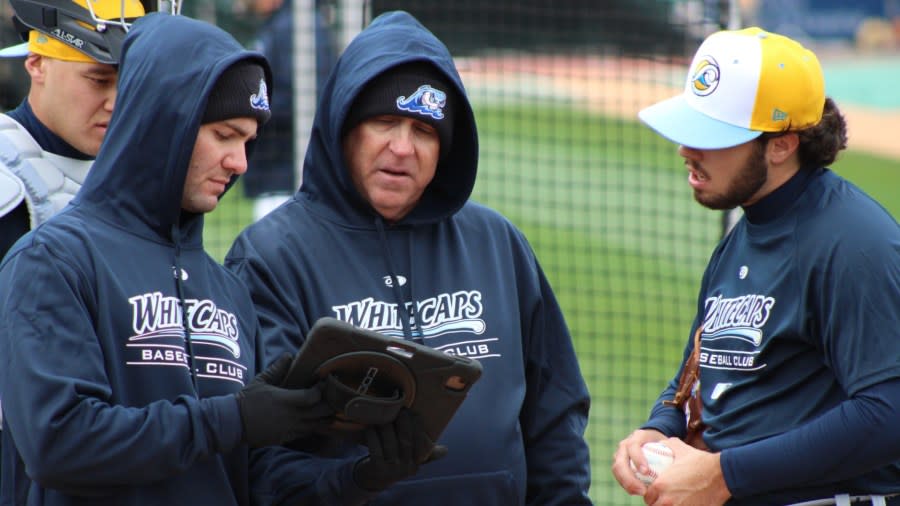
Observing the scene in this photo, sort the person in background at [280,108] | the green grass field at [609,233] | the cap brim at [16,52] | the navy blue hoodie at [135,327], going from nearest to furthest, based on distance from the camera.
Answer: the navy blue hoodie at [135,327]
the cap brim at [16,52]
the green grass field at [609,233]
the person in background at [280,108]

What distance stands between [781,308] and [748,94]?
55 centimetres

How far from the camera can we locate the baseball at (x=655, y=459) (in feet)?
10.2

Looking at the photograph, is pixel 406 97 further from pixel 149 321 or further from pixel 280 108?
pixel 280 108

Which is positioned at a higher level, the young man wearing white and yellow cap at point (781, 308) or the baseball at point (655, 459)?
the young man wearing white and yellow cap at point (781, 308)

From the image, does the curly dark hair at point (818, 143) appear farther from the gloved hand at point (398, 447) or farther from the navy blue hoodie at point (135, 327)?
the navy blue hoodie at point (135, 327)

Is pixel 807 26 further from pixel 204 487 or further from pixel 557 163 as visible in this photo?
pixel 204 487

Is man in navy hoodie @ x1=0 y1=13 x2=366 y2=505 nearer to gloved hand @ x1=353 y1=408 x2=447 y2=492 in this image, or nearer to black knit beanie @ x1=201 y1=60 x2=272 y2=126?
black knit beanie @ x1=201 y1=60 x2=272 y2=126

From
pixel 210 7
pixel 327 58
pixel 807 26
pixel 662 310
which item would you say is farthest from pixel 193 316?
pixel 807 26

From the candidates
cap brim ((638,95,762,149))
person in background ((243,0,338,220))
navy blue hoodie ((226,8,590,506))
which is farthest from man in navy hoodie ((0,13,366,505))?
person in background ((243,0,338,220))

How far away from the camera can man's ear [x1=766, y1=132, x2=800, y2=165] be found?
3.08 m

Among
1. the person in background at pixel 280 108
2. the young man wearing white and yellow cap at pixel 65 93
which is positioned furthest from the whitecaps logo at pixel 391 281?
the person in background at pixel 280 108

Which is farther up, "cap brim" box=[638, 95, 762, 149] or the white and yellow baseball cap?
the white and yellow baseball cap

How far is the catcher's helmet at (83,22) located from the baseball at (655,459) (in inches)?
66.1

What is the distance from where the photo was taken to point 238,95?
103 inches
